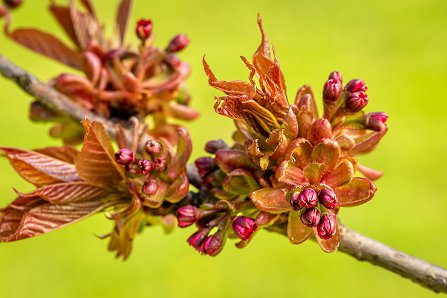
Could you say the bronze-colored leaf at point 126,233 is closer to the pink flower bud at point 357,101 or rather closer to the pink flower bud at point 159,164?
the pink flower bud at point 159,164

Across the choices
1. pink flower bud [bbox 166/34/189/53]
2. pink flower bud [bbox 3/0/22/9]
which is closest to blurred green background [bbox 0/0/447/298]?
pink flower bud [bbox 3/0/22/9]

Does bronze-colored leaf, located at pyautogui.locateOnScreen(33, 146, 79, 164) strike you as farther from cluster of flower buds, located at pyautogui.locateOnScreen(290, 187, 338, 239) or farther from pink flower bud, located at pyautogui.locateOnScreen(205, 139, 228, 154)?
cluster of flower buds, located at pyautogui.locateOnScreen(290, 187, 338, 239)

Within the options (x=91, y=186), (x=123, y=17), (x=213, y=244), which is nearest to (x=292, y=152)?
(x=213, y=244)

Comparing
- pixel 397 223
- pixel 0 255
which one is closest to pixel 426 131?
pixel 397 223

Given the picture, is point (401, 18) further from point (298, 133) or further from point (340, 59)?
point (298, 133)

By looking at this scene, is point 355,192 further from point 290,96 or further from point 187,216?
point 290,96

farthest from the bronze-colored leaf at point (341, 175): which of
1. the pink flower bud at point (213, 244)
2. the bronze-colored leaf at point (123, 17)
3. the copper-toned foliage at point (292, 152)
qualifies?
the bronze-colored leaf at point (123, 17)

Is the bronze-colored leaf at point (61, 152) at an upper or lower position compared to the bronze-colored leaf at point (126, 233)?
upper
